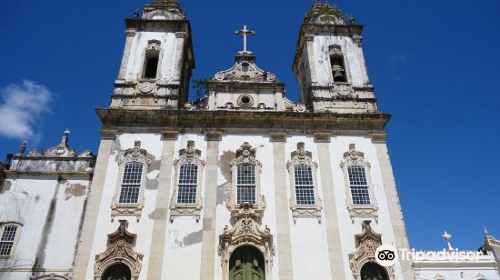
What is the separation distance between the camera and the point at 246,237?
15977 mm

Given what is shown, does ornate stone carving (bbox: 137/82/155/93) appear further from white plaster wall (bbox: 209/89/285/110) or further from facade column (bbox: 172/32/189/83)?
white plaster wall (bbox: 209/89/285/110)

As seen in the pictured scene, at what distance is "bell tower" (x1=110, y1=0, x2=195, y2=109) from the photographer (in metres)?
19.6

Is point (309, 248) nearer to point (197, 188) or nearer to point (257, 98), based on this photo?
point (197, 188)

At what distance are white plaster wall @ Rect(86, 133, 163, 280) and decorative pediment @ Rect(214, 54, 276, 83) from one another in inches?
174

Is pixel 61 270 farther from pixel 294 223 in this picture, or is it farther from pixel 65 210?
pixel 294 223

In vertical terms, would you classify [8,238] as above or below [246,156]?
below

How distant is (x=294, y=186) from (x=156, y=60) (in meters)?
9.65

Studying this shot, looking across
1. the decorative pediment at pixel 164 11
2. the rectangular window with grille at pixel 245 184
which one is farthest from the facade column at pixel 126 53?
the rectangular window with grille at pixel 245 184

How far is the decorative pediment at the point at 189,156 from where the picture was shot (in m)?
17.8

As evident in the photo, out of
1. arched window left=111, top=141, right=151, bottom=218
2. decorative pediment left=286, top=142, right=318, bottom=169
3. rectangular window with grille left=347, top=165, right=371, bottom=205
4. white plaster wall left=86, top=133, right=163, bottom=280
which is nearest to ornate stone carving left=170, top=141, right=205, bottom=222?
white plaster wall left=86, top=133, right=163, bottom=280

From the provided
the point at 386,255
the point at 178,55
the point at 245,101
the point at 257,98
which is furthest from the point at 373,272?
the point at 178,55

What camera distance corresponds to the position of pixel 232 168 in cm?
1770

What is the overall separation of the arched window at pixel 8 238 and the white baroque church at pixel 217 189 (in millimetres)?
39

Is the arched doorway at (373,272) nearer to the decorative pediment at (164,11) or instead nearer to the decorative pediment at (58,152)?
the decorative pediment at (58,152)
